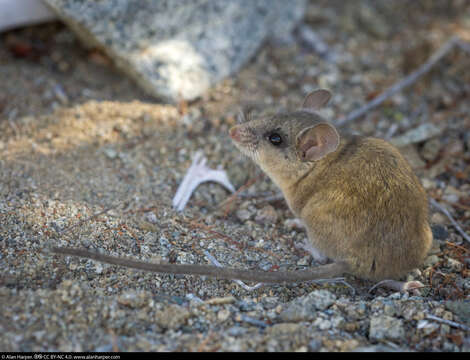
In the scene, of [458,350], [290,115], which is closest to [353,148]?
[290,115]

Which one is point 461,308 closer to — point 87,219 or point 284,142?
point 284,142

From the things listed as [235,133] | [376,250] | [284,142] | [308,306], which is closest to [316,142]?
[284,142]

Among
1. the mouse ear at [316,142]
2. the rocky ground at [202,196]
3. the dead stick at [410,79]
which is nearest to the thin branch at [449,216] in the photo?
the rocky ground at [202,196]

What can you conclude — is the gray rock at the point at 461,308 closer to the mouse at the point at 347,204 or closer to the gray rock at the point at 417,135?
the mouse at the point at 347,204

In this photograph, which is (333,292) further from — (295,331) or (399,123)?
(399,123)

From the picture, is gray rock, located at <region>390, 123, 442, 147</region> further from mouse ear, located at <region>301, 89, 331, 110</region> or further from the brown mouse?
the brown mouse

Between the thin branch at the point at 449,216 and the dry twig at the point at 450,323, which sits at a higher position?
the thin branch at the point at 449,216
